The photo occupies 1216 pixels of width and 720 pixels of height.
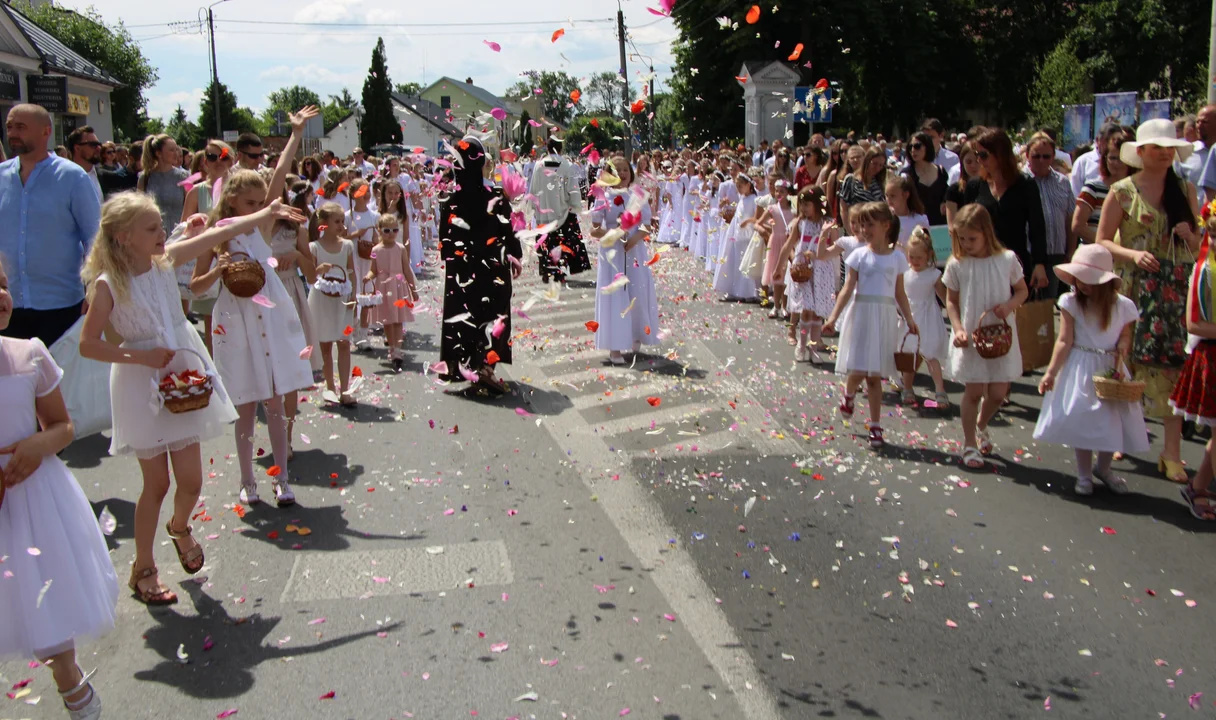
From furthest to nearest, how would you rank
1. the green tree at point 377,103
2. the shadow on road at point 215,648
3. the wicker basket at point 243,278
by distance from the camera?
1. the green tree at point 377,103
2. the wicker basket at point 243,278
3. the shadow on road at point 215,648

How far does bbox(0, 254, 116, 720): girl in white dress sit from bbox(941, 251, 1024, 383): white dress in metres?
5.09

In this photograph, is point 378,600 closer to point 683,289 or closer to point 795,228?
point 795,228

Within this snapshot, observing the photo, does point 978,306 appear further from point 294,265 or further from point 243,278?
point 294,265

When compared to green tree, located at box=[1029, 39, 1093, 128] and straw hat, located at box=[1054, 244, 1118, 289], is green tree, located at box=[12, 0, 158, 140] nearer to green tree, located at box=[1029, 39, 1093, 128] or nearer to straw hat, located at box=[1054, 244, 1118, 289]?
green tree, located at box=[1029, 39, 1093, 128]

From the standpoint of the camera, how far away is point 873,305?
7422 millimetres

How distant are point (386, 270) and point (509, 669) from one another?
7.05 m

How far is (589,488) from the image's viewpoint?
639 cm

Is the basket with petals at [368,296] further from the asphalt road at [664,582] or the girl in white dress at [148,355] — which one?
the girl in white dress at [148,355]

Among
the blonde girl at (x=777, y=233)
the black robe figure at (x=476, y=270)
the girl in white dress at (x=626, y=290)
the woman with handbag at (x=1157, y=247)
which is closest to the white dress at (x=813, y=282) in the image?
the blonde girl at (x=777, y=233)

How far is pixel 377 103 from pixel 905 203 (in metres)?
81.9

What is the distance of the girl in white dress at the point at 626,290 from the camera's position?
10.2 metres

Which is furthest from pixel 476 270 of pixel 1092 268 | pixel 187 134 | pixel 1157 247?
pixel 187 134

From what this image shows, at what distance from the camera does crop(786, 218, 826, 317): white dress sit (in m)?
10.3

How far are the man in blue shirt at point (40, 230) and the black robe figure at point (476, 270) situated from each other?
11.1 ft
